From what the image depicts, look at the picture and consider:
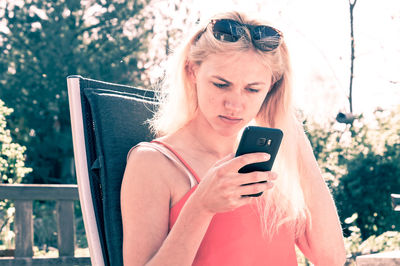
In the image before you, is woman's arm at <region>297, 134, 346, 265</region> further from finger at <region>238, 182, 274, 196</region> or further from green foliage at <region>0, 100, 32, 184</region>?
green foliage at <region>0, 100, 32, 184</region>

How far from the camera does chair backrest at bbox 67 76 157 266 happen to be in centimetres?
203

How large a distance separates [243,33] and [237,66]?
0.15 m

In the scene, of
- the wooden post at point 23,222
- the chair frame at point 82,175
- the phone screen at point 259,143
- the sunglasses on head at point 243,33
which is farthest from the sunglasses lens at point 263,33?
the wooden post at point 23,222

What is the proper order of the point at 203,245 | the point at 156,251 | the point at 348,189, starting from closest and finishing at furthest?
the point at 156,251 < the point at 203,245 < the point at 348,189

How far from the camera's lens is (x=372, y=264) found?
2893 millimetres

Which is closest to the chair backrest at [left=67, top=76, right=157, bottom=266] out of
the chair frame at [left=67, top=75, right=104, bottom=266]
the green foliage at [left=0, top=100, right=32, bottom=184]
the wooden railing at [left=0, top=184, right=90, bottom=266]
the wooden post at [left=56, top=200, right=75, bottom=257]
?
the chair frame at [left=67, top=75, right=104, bottom=266]

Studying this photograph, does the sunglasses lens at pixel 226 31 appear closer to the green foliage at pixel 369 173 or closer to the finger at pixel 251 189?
the finger at pixel 251 189

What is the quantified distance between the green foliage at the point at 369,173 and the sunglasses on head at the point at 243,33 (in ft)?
24.4

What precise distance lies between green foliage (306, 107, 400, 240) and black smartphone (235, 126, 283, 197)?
7.72m

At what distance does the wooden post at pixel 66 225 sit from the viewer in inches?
260

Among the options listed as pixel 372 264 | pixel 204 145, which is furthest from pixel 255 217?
pixel 372 264

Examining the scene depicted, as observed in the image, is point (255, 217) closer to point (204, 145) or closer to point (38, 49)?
point (204, 145)

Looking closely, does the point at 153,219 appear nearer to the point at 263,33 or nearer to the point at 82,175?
the point at 82,175

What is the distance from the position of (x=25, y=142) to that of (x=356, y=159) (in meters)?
9.93
